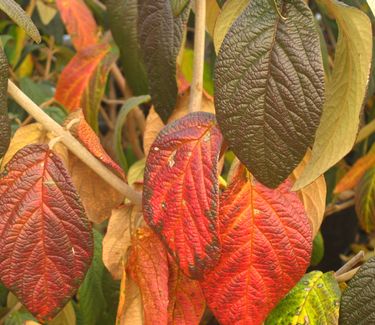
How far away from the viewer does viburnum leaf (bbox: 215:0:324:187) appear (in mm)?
521

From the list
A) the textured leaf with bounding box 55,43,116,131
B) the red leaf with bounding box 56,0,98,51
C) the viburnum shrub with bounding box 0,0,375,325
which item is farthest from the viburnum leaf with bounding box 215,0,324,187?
the red leaf with bounding box 56,0,98,51

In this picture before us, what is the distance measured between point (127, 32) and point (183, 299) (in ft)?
1.49

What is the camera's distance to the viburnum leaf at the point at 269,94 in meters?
0.52

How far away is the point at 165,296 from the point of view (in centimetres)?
60

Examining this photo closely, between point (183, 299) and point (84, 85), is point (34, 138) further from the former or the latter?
point (84, 85)

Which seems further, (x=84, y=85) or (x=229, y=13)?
(x=84, y=85)

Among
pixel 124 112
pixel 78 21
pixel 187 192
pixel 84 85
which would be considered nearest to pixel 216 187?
pixel 187 192

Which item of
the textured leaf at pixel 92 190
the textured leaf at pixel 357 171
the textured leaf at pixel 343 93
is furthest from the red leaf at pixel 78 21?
the textured leaf at pixel 343 93

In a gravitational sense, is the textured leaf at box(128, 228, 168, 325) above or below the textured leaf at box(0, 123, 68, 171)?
below

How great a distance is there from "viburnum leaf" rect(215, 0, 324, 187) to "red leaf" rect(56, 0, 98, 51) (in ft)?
2.19

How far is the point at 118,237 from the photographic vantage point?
25.5 inches

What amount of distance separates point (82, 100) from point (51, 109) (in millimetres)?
102

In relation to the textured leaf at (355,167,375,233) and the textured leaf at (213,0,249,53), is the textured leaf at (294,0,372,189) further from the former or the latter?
the textured leaf at (355,167,375,233)

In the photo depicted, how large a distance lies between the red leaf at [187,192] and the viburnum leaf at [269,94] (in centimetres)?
4
